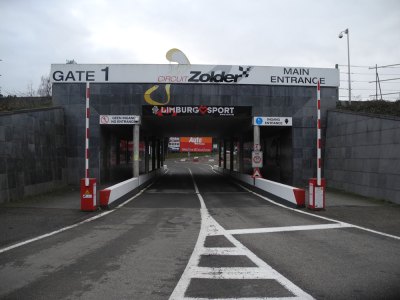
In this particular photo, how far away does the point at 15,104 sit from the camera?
24.2 meters

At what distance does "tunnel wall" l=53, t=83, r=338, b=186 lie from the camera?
2183 cm

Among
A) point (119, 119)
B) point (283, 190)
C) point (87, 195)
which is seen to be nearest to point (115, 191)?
point (87, 195)

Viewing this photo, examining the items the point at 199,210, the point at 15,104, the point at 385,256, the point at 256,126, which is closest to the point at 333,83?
the point at 256,126

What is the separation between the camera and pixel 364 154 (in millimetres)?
17109

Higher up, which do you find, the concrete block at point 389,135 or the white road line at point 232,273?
the concrete block at point 389,135

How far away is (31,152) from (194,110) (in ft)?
30.0

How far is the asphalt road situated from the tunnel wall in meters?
11.5

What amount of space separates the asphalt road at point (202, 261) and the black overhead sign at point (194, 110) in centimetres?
1190

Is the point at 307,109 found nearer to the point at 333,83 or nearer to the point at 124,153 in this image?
the point at 333,83

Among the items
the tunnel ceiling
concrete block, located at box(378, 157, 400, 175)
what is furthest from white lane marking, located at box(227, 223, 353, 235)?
the tunnel ceiling

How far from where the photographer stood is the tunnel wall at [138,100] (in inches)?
859

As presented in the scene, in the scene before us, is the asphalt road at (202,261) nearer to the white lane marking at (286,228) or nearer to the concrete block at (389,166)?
the white lane marking at (286,228)

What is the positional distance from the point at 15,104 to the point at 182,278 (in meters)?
22.5

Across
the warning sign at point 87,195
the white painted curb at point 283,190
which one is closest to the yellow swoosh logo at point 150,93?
the white painted curb at point 283,190
